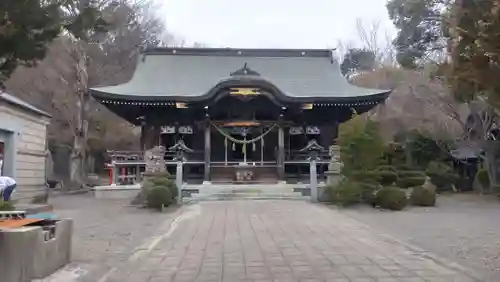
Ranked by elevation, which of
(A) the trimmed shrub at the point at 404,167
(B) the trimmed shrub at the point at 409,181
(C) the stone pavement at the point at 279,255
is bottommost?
(C) the stone pavement at the point at 279,255

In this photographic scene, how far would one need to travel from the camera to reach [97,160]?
38.4 m

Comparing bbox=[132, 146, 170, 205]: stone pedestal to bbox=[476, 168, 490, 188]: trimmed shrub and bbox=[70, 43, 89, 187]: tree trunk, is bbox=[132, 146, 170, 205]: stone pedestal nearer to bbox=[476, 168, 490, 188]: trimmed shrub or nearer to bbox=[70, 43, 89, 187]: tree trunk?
bbox=[70, 43, 89, 187]: tree trunk

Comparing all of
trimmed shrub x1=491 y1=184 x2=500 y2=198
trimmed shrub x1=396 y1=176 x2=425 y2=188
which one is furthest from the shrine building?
trimmed shrub x1=491 y1=184 x2=500 y2=198

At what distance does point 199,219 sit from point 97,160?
2735cm

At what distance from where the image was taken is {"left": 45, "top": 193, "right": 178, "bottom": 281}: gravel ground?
24.7 feet

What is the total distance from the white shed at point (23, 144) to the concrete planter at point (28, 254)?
9631mm

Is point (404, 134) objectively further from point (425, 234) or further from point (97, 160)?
point (97, 160)

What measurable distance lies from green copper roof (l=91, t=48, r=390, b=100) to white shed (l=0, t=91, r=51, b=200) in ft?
18.5

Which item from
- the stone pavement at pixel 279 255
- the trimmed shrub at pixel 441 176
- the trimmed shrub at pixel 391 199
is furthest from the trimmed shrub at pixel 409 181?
the stone pavement at pixel 279 255

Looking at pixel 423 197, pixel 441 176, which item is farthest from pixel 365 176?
pixel 441 176

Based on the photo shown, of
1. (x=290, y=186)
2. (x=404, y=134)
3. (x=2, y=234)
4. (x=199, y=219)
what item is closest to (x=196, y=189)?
(x=290, y=186)

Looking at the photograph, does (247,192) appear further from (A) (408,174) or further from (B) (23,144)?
A: (B) (23,144)

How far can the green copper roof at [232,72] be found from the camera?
82.9 feet

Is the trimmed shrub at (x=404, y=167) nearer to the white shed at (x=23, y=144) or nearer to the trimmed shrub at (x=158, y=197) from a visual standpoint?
the trimmed shrub at (x=158, y=197)
